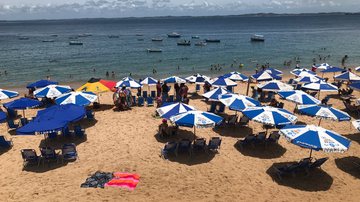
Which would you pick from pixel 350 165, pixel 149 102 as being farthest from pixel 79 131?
pixel 350 165

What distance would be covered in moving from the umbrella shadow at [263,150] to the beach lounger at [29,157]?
771 cm

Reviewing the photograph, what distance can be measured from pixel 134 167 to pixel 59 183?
2516 millimetres

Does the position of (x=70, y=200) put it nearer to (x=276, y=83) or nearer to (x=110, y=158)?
(x=110, y=158)

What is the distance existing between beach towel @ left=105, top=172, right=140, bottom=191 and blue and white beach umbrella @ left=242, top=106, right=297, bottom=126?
4.78 meters

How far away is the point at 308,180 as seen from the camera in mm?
10156

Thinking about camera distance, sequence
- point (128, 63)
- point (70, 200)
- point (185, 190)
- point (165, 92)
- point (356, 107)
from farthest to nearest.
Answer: point (128, 63)
point (165, 92)
point (356, 107)
point (185, 190)
point (70, 200)

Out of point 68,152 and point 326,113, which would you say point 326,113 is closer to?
point 326,113

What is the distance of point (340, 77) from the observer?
19938mm

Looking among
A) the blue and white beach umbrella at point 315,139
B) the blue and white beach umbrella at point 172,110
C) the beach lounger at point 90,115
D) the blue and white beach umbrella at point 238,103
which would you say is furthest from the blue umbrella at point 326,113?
the beach lounger at point 90,115

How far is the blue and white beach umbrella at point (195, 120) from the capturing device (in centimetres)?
1086

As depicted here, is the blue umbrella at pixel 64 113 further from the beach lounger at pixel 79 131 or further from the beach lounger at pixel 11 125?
the beach lounger at pixel 11 125

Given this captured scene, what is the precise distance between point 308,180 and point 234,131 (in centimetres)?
452

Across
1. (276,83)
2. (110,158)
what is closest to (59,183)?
(110,158)

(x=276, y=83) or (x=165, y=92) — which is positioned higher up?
(x=276, y=83)
